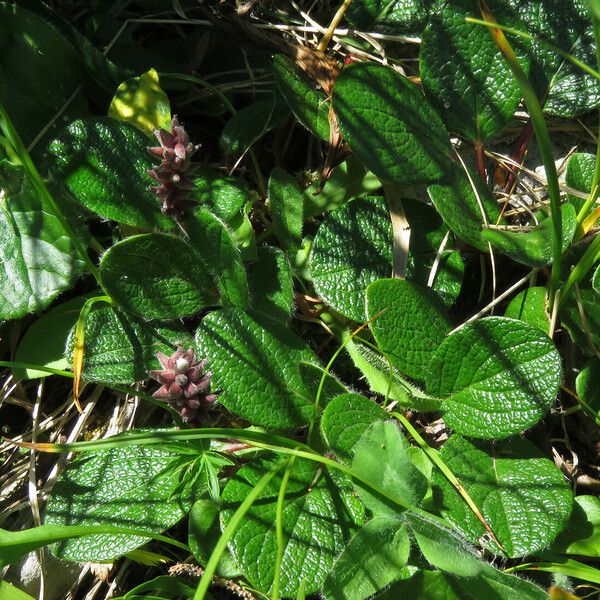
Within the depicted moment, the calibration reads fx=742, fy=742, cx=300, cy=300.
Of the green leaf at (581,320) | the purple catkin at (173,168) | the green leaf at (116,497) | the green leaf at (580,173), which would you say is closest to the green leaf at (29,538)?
the green leaf at (116,497)

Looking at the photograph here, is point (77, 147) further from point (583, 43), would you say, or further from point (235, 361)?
point (583, 43)

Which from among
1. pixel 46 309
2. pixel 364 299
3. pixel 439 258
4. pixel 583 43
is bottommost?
pixel 46 309

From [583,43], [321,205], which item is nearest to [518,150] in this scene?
[583,43]

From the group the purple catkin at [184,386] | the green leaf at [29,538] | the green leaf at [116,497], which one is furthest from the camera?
the green leaf at [116,497]

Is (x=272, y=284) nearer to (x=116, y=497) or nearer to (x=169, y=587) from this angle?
(x=116, y=497)

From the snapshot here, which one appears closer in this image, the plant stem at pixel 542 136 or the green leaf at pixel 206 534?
the plant stem at pixel 542 136

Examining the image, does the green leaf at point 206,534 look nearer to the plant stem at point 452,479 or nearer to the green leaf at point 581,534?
the plant stem at point 452,479

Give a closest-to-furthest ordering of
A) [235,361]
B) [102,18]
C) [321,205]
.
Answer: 1. [235,361]
2. [321,205]
3. [102,18]

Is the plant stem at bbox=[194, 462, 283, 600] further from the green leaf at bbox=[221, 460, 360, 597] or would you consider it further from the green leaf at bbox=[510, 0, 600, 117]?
the green leaf at bbox=[510, 0, 600, 117]
